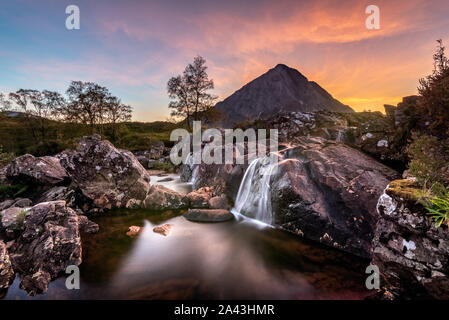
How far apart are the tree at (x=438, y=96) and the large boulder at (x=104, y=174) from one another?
13812 mm

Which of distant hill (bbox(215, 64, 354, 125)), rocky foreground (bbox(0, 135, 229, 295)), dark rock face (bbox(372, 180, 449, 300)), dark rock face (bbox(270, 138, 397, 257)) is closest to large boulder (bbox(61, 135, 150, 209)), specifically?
rocky foreground (bbox(0, 135, 229, 295))

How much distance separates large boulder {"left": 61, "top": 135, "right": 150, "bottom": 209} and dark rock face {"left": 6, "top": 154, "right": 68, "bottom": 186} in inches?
42.1

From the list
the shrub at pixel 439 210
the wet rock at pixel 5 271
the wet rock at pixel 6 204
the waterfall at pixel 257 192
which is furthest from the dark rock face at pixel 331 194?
the wet rock at pixel 6 204

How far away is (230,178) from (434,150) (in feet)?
31.8

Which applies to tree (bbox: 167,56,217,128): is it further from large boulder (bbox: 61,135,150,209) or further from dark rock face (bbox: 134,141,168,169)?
large boulder (bbox: 61,135,150,209)

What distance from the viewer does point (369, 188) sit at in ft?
23.3

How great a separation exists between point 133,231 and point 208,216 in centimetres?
363

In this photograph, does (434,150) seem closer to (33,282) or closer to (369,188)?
(369,188)

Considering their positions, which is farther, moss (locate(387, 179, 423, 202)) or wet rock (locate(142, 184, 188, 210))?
wet rock (locate(142, 184, 188, 210))

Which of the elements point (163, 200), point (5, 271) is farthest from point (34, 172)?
point (5, 271)

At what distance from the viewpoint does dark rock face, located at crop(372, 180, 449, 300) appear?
148 inches

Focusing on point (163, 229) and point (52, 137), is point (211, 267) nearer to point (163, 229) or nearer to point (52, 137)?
point (163, 229)

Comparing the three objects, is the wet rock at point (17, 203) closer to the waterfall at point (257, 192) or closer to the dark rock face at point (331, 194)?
the waterfall at point (257, 192)
